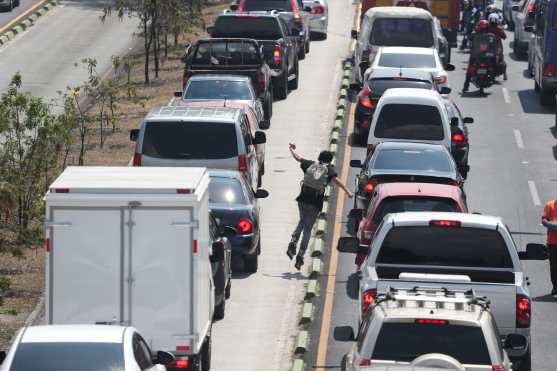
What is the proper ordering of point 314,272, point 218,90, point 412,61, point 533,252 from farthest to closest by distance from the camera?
point 412,61 < point 218,90 < point 314,272 < point 533,252

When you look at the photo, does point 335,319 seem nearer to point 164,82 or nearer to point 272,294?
point 272,294

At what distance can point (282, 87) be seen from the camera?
123 ft

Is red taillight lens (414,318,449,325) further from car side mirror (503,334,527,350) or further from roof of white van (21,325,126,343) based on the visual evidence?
roof of white van (21,325,126,343)

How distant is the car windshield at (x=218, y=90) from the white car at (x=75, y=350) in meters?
16.9

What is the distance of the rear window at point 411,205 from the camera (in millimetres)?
19469

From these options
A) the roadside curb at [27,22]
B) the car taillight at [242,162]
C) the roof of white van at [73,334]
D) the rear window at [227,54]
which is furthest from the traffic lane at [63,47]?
the roof of white van at [73,334]

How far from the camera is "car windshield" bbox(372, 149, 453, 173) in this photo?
23.3 metres

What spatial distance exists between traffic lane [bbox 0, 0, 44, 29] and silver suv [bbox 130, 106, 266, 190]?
27.9 m


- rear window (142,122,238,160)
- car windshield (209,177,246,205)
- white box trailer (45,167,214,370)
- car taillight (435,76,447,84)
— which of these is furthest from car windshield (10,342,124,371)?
car taillight (435,76,447,84)

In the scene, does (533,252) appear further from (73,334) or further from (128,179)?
(73,334)

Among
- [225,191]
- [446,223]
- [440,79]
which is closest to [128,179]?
[446,223]

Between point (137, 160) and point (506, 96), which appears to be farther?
point (506, 96)

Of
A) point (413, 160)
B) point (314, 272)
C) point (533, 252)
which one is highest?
point (533, 252)

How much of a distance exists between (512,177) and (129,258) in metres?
15.8
